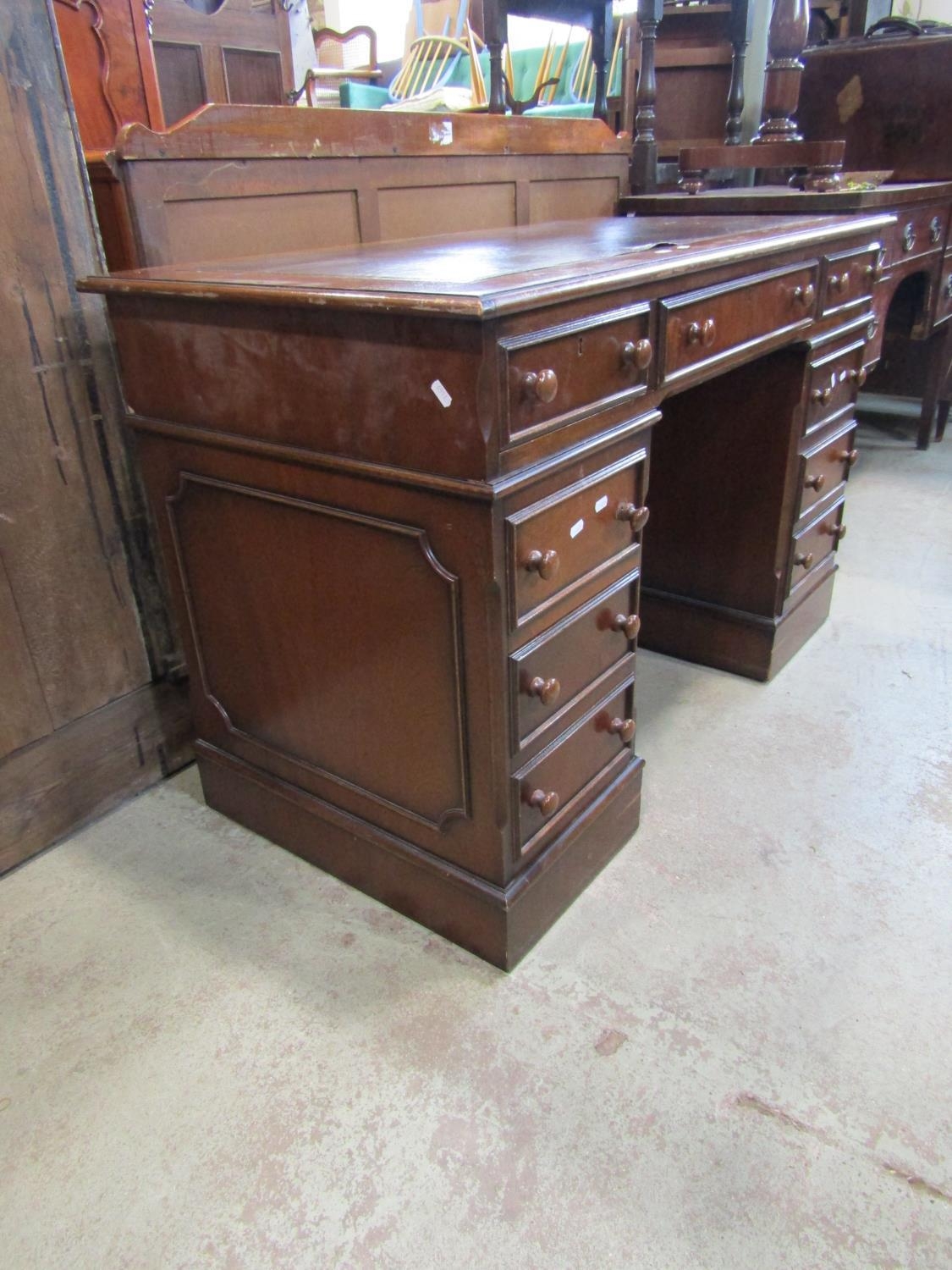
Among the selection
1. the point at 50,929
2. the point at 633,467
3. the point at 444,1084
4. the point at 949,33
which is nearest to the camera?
the point at 444,1084

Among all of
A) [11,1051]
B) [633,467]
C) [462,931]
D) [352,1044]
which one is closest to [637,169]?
[633,467]

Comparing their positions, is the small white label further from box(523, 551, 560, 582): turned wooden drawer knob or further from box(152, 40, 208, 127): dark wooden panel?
box(152, 40, 208, 127): dark wooden panel

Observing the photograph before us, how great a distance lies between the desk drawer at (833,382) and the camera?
1.84 meters

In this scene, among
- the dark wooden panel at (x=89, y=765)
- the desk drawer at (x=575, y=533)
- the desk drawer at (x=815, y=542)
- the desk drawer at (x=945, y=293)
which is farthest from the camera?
the desk drawer at (x=945, y=293)

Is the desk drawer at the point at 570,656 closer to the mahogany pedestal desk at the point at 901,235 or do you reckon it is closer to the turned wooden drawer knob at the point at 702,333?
the turned wooden drawer knob at the point at 702,333

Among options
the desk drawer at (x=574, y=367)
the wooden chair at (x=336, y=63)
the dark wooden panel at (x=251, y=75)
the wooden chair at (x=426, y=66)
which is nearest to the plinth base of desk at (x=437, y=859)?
the desk drawer at (x=574, y=367)

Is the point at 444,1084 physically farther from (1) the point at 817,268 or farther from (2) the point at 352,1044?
(1) the point at 817,268

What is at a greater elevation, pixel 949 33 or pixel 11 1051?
pixel 949 33

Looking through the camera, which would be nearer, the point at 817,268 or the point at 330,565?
the point at 330,565

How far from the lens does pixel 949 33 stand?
279 cm

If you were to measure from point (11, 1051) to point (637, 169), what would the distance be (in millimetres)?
2573

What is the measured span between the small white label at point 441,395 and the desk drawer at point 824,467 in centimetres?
116

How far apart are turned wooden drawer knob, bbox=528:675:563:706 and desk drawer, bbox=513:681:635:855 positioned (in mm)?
111

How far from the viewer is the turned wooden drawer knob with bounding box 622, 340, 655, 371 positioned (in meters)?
1.14
